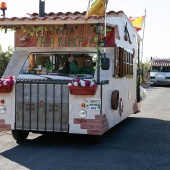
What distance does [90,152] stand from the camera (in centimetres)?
723

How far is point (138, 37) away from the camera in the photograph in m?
12.6

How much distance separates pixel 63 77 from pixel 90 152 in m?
1.88

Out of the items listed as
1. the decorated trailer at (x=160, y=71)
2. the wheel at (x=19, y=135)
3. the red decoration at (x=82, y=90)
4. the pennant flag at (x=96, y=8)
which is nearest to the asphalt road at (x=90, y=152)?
the wheel at (x=19, y=135)

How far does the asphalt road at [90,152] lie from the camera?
6.22 meters

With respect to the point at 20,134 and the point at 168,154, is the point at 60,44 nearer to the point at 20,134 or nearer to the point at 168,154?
the point at 20,134

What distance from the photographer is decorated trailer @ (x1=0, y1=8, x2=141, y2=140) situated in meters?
7.45

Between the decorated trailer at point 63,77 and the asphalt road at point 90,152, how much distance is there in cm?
37

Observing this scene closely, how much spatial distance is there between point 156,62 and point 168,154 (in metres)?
29.0

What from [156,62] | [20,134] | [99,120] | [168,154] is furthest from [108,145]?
[156,62]

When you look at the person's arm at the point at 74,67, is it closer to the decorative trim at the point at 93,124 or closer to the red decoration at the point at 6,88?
the decorative trim at the point at 93,124

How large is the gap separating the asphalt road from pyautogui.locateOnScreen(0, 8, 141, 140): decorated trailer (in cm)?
37

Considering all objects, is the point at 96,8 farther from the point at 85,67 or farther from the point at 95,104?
the point at 95,104

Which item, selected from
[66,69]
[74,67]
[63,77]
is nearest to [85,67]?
[74,67]

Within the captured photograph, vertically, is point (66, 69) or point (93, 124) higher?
point (66, 69)
